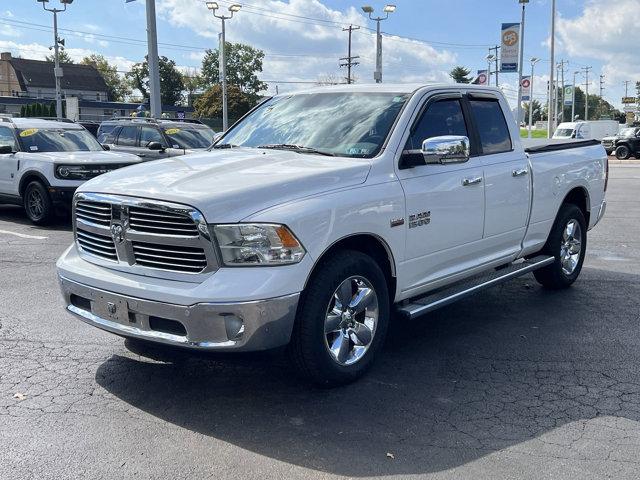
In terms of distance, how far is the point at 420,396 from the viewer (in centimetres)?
436

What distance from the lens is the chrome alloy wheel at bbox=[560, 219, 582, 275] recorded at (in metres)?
7.04

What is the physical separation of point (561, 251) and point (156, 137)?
10.6m

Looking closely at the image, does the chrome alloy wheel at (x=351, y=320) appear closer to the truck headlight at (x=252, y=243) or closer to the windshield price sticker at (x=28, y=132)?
the truck headlight at (x=252, y=243)

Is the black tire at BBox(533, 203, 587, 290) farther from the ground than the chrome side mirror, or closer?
closer

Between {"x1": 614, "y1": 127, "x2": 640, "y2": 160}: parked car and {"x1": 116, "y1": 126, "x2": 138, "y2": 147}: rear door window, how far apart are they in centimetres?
2898

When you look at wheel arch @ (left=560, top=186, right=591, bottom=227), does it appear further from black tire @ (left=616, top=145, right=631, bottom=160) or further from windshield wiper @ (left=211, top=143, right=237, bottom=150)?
black tire @ (left=616, top=145, right=631, bottom=160)

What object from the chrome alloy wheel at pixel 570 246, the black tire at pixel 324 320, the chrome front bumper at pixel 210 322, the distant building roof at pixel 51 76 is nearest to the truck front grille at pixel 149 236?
the chrome front bumper at pixel 210 322

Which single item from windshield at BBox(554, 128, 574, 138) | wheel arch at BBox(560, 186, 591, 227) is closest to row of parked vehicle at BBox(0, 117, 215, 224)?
wheel arch at BBox(560, 186, 591, 227)

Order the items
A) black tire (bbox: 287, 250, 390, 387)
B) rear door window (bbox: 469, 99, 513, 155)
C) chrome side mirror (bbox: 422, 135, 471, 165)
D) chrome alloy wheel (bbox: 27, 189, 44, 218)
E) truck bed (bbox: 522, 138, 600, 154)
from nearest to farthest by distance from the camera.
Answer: black tire (bbox: 287, 250, 390, 387) < chrome side mirror (bbox: 422, 135, 471, 165) < rear door window (bbox: 469, 99, 513, 155) < truck bed (bbox: 522, 138, 600, 154) < chrome alloy wheel (bbox: 27, 189, 44, 218)

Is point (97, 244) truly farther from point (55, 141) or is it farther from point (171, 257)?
point (55, 141)

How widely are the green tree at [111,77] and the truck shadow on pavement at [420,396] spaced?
4475 inches

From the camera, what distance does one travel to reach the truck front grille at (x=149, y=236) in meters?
3.91

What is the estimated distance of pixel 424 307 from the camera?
4.89m

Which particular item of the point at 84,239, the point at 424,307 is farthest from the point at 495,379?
the point at 84,239
